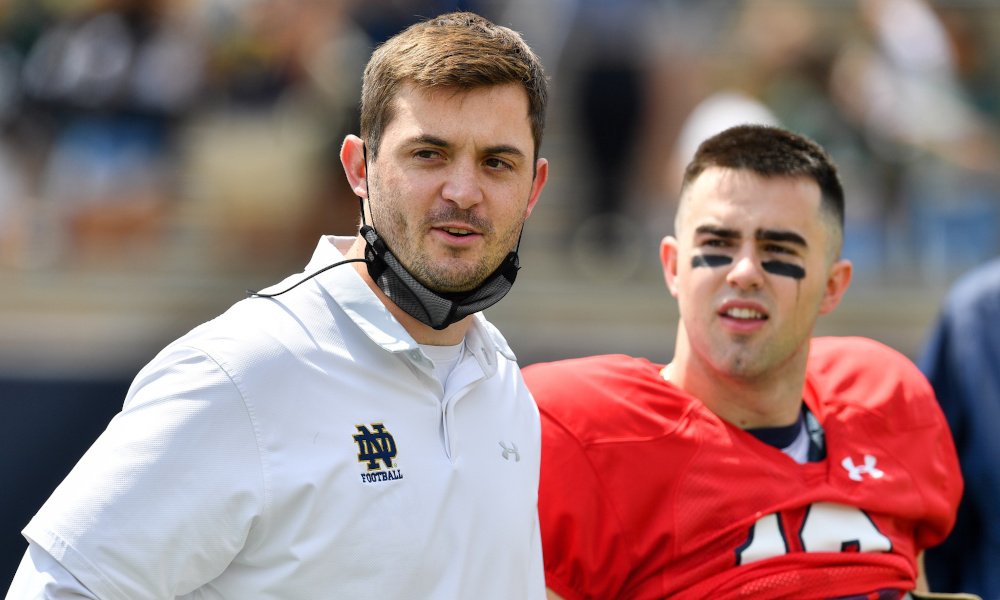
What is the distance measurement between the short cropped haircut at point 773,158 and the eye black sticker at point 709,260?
0.18 meters

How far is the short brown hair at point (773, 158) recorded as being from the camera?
9.49 ft

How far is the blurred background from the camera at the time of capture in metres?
6.55

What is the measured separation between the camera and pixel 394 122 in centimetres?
211

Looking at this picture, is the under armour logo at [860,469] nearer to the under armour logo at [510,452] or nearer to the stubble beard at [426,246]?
the under armour logo at [510,452]

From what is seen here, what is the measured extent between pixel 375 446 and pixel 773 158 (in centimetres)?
140

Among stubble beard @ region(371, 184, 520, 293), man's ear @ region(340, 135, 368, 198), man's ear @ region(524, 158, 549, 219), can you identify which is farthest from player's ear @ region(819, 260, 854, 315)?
man's ear @ region(340, 135, 368, 198)

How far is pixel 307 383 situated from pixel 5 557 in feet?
13.3

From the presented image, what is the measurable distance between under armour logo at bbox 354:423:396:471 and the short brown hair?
4.29 ft

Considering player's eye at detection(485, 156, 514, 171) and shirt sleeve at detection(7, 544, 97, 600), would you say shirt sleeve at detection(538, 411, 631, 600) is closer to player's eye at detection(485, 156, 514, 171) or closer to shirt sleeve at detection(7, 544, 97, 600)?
player's eye at detection(485, 156, 514, 171)

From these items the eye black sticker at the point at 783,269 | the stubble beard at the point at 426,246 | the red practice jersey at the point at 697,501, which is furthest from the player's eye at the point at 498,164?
the eye black sticker at the point at 783,269

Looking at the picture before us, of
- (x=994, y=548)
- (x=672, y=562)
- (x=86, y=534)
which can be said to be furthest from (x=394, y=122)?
(x=994, y=548)

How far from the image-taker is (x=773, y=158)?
290 cm

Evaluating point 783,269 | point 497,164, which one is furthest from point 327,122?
point 497,164

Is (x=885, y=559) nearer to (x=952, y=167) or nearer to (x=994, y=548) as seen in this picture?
(x=994, y=548)
